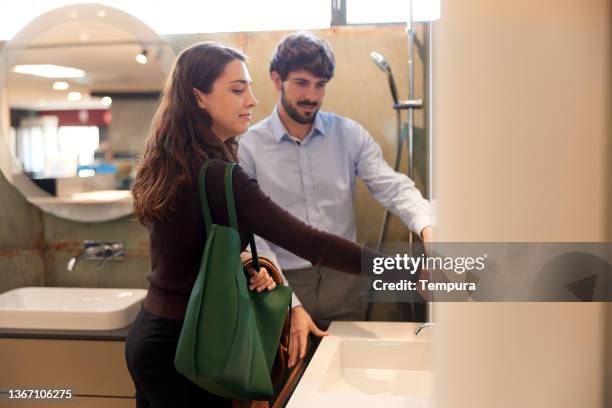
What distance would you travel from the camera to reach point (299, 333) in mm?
1618

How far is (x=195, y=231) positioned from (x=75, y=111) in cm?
98

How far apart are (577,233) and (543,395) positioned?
130 mm

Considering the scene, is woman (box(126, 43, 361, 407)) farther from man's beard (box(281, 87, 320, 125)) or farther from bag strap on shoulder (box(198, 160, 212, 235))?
man's beard (box(281, 87, 320, 125))

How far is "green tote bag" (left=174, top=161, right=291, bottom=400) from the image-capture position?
47.9 inches

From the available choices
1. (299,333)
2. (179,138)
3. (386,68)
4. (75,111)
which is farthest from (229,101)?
(75,111)

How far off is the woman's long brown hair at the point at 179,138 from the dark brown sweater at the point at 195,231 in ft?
0.11

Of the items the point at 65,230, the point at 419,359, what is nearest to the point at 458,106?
the point at 419,359

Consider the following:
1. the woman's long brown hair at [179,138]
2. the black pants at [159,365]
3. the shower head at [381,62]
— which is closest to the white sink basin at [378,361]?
the black pants at [159,365]

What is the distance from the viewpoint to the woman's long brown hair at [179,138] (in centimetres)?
137

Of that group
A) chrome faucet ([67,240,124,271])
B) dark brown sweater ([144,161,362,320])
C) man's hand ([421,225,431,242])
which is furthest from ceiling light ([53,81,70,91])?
man's hand ([421,225,431,242])

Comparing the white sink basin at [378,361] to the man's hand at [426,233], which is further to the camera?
the man's hand at [426,233]

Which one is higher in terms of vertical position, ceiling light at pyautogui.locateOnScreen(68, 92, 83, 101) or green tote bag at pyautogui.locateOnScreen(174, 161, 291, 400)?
ceiling light at pyautogui.locateOnScreen(68, 92, 83, 101)

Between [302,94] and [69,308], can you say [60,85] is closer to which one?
[69,308]

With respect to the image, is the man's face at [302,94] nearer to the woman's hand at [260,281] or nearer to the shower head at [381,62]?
the shower head at [381,62]
